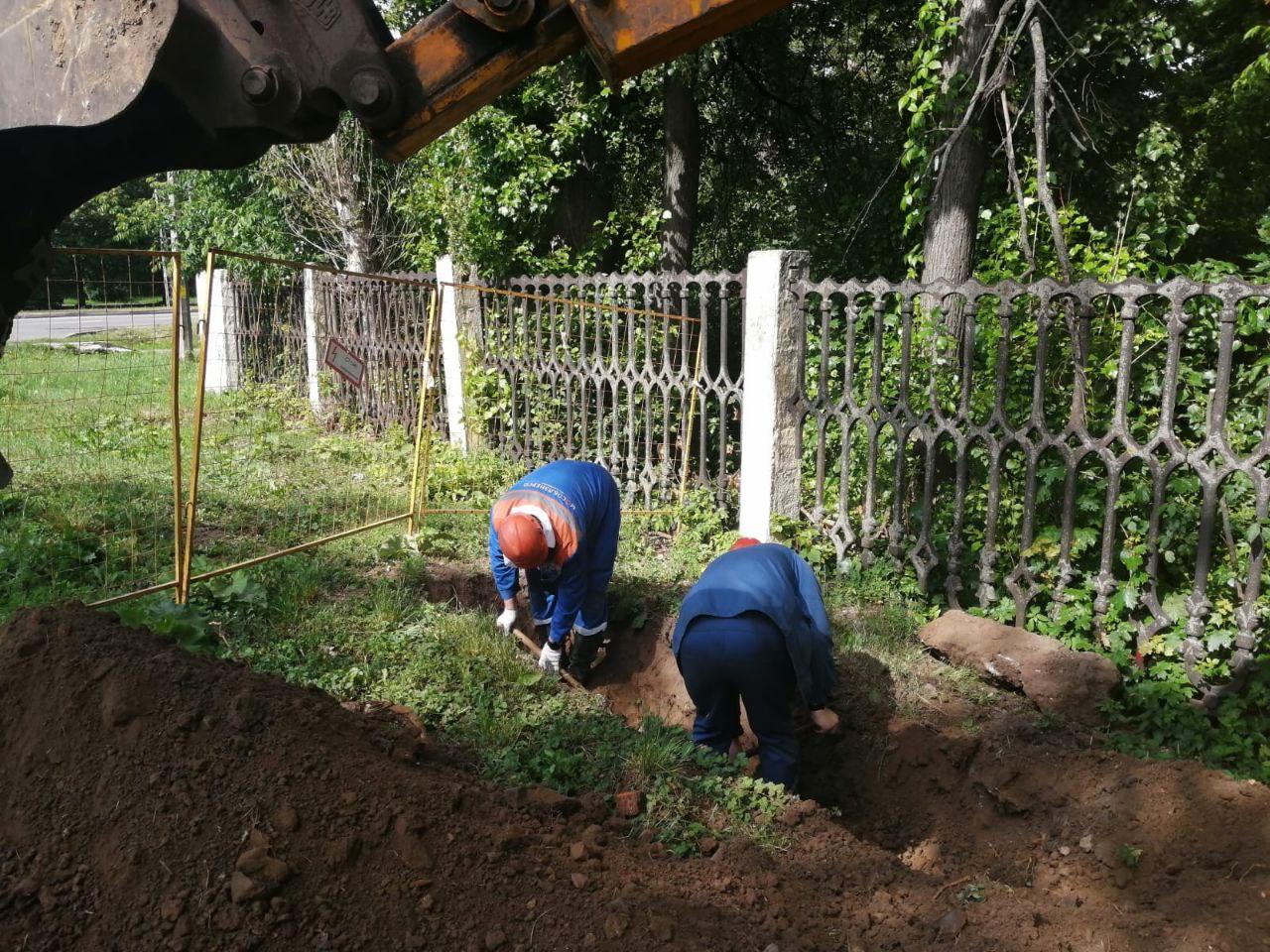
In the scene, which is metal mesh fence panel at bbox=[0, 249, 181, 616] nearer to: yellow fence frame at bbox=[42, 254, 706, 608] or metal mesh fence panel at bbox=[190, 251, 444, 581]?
yellow fence frame at bbox=[42, 254, 706, 608]

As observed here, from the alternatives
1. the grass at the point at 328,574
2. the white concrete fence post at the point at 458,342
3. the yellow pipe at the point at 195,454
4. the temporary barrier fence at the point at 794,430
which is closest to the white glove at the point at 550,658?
the grass at the point at 328,574

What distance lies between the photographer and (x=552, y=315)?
8.07 metres

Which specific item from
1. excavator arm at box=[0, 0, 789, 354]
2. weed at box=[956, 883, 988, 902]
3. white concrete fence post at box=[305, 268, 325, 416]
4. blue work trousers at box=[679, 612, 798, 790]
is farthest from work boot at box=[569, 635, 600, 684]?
white concrete fence post at box=[305, 268, 325, 416]

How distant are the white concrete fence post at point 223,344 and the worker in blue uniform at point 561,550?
501 centimetres

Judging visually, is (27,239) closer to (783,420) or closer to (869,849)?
(869,849)

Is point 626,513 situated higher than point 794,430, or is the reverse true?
point 794,430

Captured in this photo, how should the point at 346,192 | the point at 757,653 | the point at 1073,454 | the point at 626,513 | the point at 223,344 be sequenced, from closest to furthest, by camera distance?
1. the point at 757,653
2. the point at 1073,454
3. the point at 626,513
4. the point at 223,344
5. the point at 346,192

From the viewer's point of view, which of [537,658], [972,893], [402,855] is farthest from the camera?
[537,658]

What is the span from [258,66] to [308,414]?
8.63 m

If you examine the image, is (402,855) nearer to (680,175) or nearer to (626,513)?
(626,513)

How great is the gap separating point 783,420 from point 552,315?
2508 mm

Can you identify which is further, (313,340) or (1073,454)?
(313,340)

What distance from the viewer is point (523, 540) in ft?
15.9

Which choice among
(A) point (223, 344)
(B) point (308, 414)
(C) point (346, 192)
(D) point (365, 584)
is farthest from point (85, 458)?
(C) point (346, 192)
